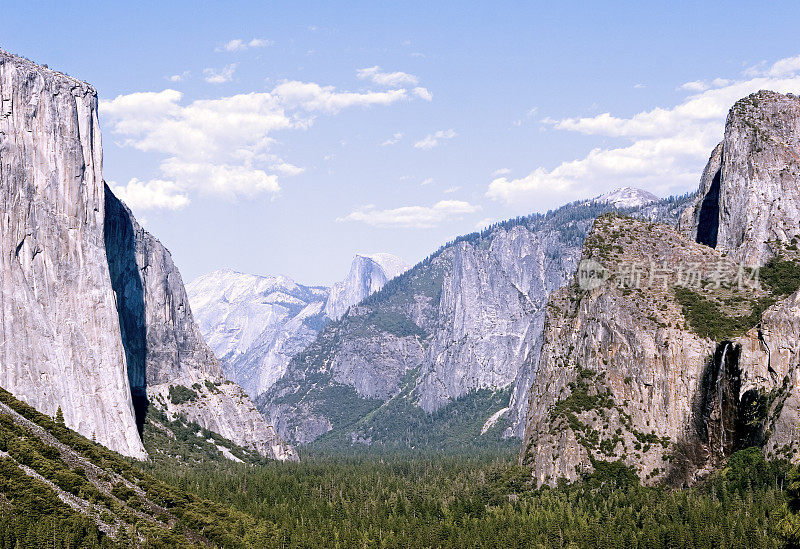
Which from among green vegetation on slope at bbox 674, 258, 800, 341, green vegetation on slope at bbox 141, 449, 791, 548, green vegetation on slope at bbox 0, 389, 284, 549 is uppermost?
green vegetation on slope at bbox 674, 258, 800, 341

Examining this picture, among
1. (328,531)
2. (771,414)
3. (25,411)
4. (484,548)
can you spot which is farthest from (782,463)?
(25,411)

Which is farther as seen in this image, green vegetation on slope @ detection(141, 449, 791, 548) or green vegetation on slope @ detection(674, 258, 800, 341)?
green vegetation on slope @ detection(674, 258, 800, 341)

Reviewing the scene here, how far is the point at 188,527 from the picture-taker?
5285 inches

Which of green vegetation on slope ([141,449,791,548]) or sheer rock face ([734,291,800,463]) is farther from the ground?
sheer rock face ([734,291,800,463])

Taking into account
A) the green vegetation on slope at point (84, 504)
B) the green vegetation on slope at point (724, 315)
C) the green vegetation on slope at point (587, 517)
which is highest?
the green vegetation on slope at point (724, 315)

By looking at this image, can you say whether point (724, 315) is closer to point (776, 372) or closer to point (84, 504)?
point (776, 372)

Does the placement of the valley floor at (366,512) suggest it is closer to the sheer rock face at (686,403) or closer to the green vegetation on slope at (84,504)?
the green vegetation on slope at (84,504)

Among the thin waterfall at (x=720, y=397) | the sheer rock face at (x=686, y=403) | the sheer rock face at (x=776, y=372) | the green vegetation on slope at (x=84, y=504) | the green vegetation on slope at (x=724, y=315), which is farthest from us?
the green vegetation on slope at (x=724, y=315)

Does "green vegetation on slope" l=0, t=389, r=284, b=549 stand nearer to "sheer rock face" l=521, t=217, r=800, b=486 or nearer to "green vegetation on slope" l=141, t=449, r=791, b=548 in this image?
"green vegetation on slope" l=141, t=449, r=791, b=548

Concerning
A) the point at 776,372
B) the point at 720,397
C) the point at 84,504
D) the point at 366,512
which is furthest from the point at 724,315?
the point at 84,504

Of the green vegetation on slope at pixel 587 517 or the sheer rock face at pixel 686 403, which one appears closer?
the green vegetation on slope at pixel 587 517

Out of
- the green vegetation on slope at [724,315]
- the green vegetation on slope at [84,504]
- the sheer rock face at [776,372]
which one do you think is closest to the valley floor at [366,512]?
the green vegetation on slope at [84,504]

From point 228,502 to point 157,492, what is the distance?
53.3 m

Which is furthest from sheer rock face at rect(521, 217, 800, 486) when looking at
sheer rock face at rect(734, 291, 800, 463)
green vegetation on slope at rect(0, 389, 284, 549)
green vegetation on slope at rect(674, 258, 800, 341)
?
Result: green vegetation on slope at rect(0, 389, 284, 549)
